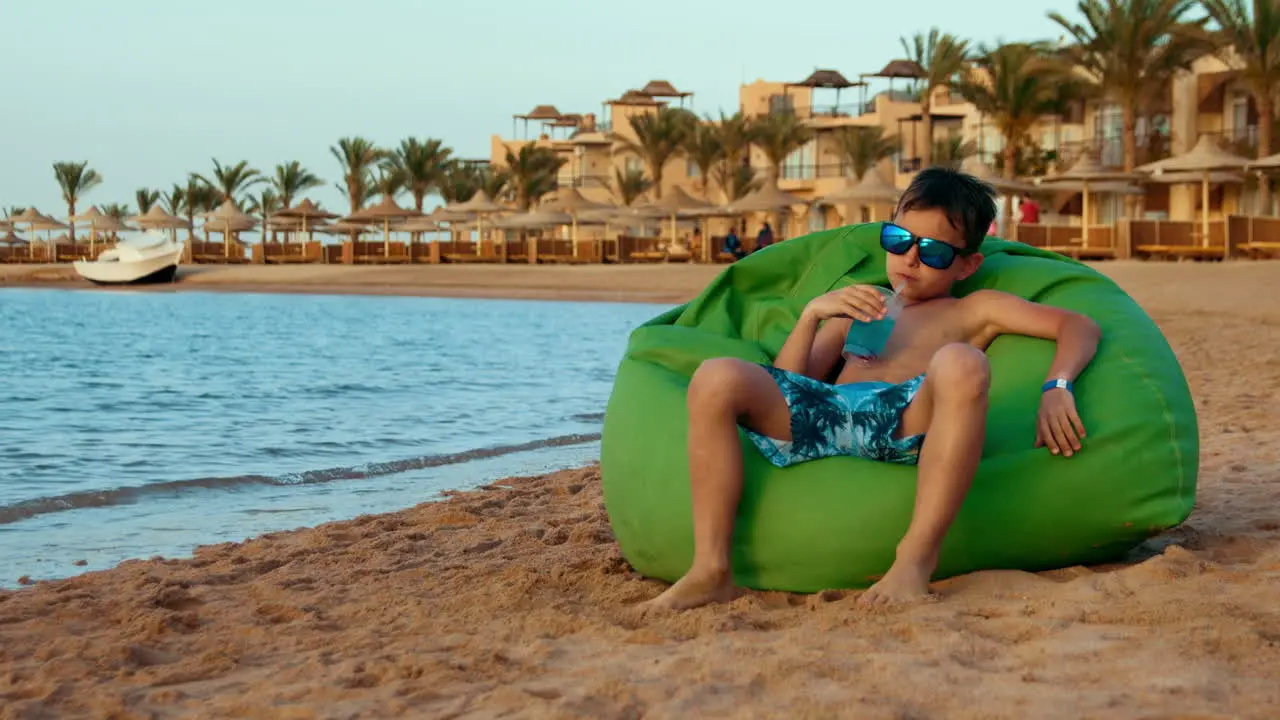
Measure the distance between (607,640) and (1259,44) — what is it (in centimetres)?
3245

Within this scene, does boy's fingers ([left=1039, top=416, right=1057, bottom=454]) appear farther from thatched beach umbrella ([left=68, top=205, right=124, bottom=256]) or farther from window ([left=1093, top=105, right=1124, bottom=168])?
thatched beach umbrella ([left=68, top=205, right=124, bottom=256])

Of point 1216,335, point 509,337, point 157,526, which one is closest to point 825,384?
point 157,526

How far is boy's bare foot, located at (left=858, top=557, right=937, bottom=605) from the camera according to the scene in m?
3.28

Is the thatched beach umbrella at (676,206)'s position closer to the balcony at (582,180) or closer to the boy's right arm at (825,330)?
the balcony at (582,180)

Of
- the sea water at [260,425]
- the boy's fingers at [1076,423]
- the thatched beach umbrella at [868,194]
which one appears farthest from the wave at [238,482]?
the thatched beach umbrella at [868,194]

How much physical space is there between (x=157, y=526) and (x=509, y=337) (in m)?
14.0

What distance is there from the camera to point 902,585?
10.8ft

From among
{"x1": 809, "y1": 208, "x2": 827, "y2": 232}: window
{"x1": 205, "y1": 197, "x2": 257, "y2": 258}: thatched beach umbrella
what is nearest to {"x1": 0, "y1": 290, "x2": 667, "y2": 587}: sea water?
{"x1": 205, "y1": 197, "x2": 257, "y2": 258}: thatched beach umbrella

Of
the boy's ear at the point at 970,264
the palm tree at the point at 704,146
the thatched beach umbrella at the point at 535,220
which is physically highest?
the palm tree at the point at 704,146

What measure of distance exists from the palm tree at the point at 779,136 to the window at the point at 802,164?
2558 mm

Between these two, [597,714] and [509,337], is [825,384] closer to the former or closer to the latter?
[597,714]

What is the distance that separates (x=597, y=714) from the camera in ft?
8.44

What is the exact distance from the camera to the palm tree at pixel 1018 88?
39.2 metres

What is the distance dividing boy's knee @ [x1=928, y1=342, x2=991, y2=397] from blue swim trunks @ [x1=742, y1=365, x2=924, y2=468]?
181 mm
